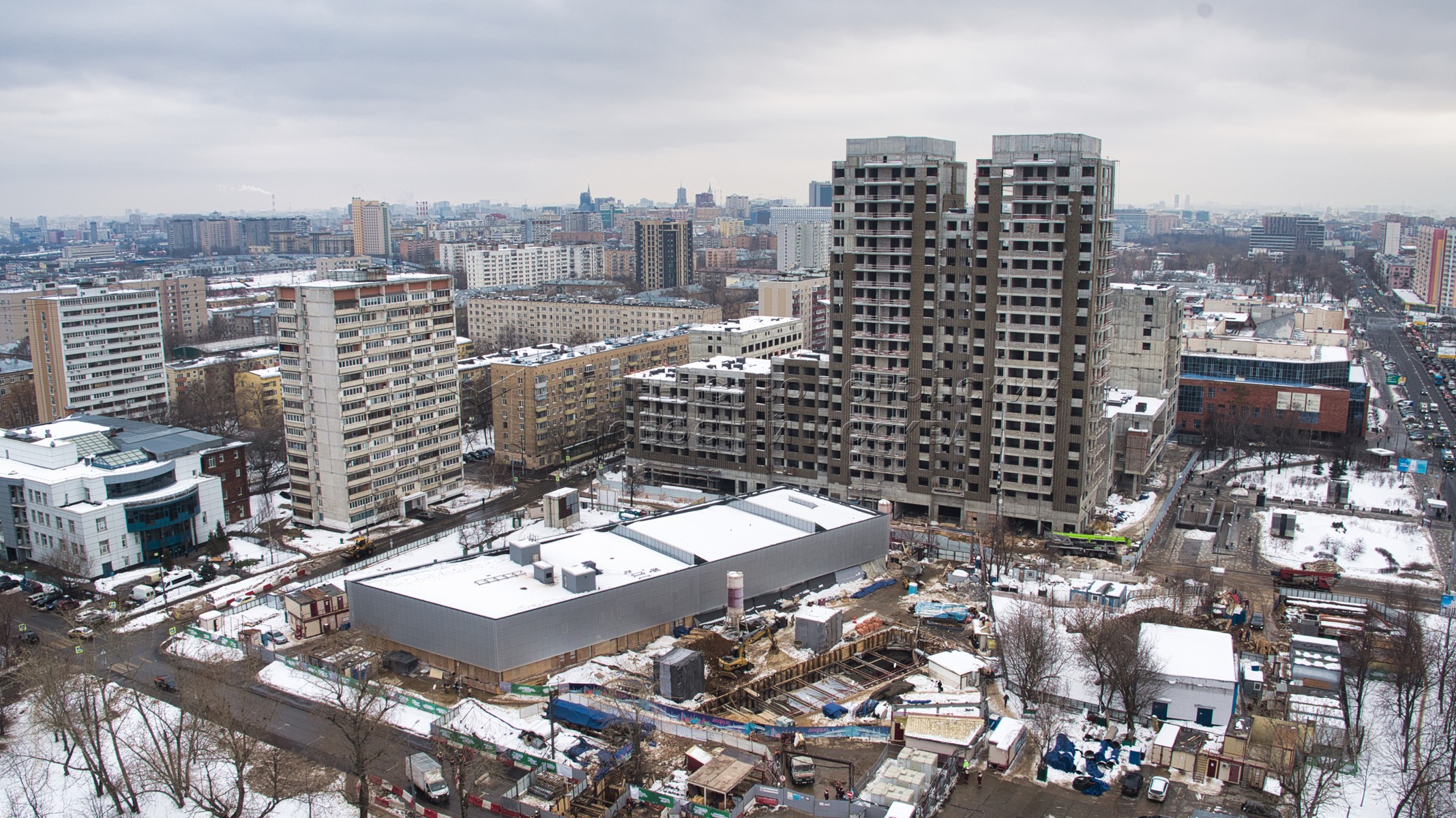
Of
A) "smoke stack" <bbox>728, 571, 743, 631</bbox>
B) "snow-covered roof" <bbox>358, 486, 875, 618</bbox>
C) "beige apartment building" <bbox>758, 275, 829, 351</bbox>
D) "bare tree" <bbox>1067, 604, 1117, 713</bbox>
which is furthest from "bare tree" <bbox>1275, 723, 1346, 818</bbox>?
"beige apartment building" <bbox>758, 275, 829, 351</bbox>

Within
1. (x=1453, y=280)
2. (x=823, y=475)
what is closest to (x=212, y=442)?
(x=823, y=475)

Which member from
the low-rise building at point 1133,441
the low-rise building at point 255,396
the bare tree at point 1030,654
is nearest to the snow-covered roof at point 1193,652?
the bare tree at point 1030,654

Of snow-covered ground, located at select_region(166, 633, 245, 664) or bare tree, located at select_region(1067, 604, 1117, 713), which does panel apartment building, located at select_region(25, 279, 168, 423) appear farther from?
bare tree, located at select_region(1067, 604, 1117, 713)

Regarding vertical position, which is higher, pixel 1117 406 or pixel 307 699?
pixel 1117 406

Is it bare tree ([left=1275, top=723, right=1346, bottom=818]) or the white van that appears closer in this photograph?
bare tree ([left=1275, top=723, right=1346, bottom=818])

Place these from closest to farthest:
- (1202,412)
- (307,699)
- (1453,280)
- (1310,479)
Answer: (307,699), (1310,479), (1202,412), (1453,280)

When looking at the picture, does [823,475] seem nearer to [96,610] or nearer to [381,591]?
[381,591]
